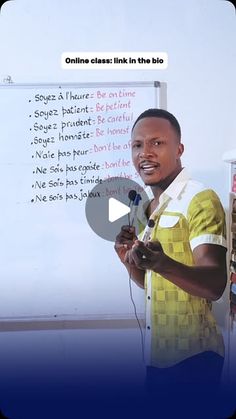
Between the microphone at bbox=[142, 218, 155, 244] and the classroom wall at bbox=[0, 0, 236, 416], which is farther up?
the classroom wall at bbox=[0, 0, 236, 416]

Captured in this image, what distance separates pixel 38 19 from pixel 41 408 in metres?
0.98

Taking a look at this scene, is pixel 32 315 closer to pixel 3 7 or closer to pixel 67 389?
pixel 67 389

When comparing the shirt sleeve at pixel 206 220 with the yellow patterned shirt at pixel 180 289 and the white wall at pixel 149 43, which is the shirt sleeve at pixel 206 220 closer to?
the yellow patterned shirt at pixel 180 289

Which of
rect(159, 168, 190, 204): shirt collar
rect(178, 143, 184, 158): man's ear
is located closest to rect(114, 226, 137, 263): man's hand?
rect(159, 168, 190, 204): shirt collar

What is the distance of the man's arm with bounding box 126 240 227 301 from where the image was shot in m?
1.25

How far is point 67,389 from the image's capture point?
1.31m

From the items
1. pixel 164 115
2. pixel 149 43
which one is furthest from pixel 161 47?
pixel 164 115

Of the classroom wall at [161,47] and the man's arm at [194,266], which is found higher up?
the classroom wall at [161,47]

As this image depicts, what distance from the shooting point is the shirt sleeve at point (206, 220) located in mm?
1254

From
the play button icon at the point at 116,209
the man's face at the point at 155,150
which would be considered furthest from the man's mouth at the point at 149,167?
the play button icon at the point at 116,209

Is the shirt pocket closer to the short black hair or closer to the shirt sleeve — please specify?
the shirt sleeve

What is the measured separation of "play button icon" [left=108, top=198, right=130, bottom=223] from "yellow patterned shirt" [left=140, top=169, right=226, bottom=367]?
7 cm

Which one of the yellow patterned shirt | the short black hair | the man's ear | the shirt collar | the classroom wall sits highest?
the classroom wall

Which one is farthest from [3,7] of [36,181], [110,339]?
[110,339]
